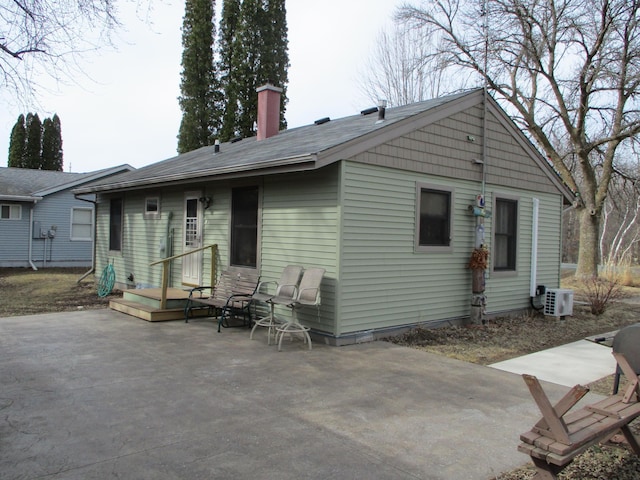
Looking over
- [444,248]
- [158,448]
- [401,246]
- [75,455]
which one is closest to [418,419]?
[158,448]

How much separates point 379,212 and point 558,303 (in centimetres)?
457

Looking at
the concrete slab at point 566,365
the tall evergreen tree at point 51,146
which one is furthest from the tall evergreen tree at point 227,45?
the concrete slab at point 566,365

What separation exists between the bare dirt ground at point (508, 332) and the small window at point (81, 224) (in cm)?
585

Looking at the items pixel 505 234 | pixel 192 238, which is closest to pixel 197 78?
pixel 192 238

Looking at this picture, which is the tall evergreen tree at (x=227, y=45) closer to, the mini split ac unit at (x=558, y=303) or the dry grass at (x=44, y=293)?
the dry grass at (x=44, y=293)

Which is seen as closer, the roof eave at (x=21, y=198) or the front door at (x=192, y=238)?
the front door at (x=192, y=238)

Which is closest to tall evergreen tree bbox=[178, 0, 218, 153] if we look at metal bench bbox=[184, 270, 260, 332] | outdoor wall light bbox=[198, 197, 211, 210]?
outdoor wall light bbox=[198, 197, 211, 210]

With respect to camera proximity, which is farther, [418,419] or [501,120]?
[501,120]

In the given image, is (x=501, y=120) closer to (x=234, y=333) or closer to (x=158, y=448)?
(x=234, y=333)

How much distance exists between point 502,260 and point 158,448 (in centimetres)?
765

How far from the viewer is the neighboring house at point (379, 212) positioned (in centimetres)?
684

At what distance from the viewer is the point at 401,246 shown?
7508 millimetres

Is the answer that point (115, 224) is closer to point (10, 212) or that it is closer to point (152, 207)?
point (152, 207)

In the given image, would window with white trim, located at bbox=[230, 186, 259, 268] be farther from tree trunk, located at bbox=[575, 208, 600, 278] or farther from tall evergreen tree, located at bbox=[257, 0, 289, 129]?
tall evergreen tree, located at bbox=[257, 0, 289, 129]
